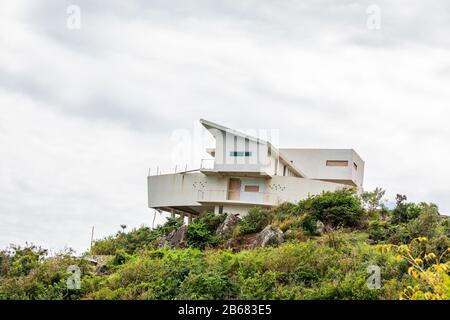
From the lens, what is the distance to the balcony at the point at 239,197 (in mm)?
34812

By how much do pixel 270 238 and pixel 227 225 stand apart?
15.5 feet

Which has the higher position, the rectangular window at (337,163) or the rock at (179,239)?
the rectangular window at (337,163)

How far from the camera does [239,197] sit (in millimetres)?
35562

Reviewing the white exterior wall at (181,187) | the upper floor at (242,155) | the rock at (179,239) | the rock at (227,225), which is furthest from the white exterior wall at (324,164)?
the rock at (179,239)

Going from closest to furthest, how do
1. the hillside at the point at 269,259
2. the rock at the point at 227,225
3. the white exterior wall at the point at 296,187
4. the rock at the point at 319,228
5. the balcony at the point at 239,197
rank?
1. the hillside at the point at 269,259
2. the rock at the point at 319,228
3. the rock at the point at 227,225
4. the white exterior wall at the point at 296,187
5. the balcony at the point at 239,197

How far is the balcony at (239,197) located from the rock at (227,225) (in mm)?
3439

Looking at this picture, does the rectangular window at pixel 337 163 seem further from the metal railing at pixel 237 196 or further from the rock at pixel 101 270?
the rock at pixel 101 270

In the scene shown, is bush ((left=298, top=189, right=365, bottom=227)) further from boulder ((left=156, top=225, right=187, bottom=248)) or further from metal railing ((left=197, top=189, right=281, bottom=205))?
boulder ((left=156, top=225, right=187, bottom=248))

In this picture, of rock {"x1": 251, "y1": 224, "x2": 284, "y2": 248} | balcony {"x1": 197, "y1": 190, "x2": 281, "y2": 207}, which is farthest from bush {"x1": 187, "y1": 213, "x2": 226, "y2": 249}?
balcony {"x1": 197, "y1": 190, "x2": 281, "y2": 207}

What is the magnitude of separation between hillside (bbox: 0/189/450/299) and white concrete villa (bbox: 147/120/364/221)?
2.96 m

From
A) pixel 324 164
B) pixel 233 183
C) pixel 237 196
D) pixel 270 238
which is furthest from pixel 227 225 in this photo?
pixel 324 164

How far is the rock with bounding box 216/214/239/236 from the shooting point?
30.0 meters
